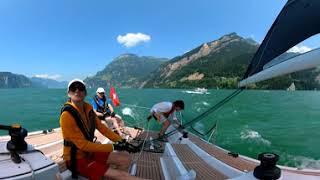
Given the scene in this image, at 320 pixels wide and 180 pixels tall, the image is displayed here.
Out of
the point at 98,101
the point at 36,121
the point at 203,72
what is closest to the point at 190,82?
the point at 203,72

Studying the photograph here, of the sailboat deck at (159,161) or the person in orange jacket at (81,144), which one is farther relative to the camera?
the sailboat deck at (159,161)

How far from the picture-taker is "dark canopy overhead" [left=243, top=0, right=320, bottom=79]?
432 centimetres

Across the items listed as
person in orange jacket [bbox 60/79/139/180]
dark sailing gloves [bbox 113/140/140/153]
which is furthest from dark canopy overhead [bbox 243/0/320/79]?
person in orange jacket [bbox 60/79/139/180]

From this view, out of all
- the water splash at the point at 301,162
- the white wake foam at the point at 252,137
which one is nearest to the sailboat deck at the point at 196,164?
the water splash at the point at 301,162

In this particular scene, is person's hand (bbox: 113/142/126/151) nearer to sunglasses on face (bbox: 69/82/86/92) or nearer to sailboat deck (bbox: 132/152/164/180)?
sunglasses on face (bbox: 69/82/86/92)

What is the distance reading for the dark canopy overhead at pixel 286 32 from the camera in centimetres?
432

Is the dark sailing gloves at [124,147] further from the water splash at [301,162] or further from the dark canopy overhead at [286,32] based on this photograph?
the water splash at [301,162]

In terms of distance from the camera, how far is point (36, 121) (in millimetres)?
25172

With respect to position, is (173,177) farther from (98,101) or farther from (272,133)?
(272,133)

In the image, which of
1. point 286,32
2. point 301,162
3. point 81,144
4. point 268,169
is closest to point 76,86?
point 81,144

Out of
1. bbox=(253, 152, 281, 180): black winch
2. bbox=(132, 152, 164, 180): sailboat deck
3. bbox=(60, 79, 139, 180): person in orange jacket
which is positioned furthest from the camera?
bbox=(132, 152, 164, 180): sailboat deck

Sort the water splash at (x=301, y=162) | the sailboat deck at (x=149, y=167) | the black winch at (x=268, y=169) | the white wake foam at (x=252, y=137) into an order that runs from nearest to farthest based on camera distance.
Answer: the black winch at (x=268, y=169) < the sailboat deck at (x=149, y=167) < the water splash at (x=301, y=162) < the white wake foam at (x=252, y=137)

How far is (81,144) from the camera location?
3.03m

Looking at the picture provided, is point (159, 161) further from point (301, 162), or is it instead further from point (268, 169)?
point (301, 162)
